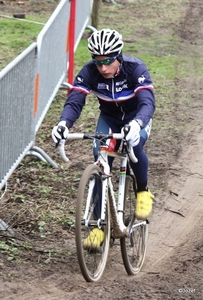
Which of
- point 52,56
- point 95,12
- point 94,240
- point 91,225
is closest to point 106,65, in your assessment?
point 91,225

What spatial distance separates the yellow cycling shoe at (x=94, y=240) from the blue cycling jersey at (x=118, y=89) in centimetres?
89

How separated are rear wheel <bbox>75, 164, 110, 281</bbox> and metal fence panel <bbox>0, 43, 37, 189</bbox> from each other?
1.43 metres

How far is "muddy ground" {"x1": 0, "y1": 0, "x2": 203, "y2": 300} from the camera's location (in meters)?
5.55

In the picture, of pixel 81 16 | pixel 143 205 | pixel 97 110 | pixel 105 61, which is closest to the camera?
pixel 105 61

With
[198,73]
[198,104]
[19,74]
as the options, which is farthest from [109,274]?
[198,73]

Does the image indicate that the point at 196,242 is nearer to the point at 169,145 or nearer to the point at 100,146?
the point at 100,146

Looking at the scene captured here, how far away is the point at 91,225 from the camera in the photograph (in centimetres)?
566

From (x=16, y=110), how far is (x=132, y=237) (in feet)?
6.10

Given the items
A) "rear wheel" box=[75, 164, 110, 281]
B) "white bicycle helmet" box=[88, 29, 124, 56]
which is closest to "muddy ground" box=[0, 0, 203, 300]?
"rear wheel" box=[75, 164, 110, 281]

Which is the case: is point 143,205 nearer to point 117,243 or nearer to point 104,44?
point 117,243

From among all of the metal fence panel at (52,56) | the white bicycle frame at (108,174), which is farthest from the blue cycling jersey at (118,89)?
the metal fence panel at (52,56)

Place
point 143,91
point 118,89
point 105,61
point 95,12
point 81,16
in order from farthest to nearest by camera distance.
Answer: point 95,12 → point 81,16 → point 118,89 → point 143,91 → point 105,61

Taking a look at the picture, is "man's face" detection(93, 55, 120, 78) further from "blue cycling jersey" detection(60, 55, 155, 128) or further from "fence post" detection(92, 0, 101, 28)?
"fence post" detection(92, 0, 101, 28)

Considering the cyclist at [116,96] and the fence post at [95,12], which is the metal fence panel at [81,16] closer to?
the fence post at [95,12]
